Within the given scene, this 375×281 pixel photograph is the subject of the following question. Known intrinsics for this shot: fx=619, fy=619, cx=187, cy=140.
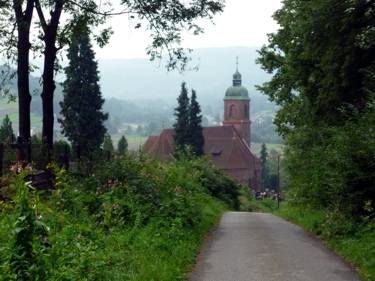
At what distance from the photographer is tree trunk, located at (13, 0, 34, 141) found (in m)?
18.0

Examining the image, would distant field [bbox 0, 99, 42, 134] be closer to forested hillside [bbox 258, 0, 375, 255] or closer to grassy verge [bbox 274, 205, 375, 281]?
forested hillside [bbox 258, 0, 375, 255]

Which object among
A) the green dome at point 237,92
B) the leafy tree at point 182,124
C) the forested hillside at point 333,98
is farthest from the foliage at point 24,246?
the green dome at point 237,92

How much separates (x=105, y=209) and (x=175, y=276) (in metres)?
2.73

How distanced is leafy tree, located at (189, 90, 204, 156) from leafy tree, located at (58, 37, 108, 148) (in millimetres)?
20244

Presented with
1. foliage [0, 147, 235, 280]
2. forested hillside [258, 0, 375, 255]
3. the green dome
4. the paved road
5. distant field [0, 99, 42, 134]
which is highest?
the green dome

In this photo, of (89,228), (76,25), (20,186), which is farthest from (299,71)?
(20,186)

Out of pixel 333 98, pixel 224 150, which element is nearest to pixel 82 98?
pixel 333 98

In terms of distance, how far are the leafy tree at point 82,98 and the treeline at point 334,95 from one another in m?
28.5

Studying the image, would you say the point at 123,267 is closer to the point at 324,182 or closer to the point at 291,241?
the point at 291,241

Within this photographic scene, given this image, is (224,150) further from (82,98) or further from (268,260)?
(268,260)

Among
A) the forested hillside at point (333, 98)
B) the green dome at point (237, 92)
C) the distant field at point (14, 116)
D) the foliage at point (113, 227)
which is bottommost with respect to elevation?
the foliage at point (113, 227)

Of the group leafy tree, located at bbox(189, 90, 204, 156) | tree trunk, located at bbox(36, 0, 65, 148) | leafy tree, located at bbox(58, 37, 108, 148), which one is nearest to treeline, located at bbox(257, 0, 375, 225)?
tree trunk, located at bbox(36, 0, 65, 148)

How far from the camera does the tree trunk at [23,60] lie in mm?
17969

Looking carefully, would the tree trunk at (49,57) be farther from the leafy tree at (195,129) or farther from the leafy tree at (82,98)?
the leafy tree at (195,129)
